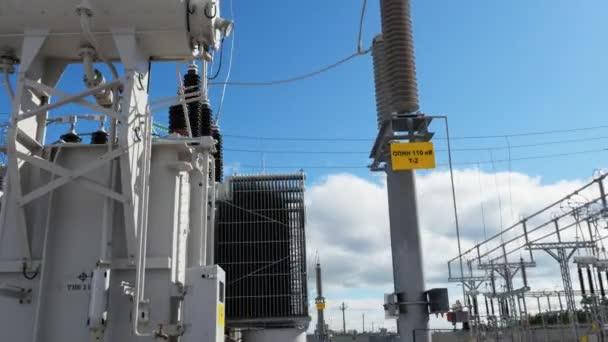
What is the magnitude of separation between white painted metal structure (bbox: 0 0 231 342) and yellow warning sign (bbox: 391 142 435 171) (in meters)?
3.57

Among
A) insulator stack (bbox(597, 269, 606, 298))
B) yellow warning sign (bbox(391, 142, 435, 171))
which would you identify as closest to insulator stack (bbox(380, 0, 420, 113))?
yellow warning sign (bbox(391, 142, 435, 171))

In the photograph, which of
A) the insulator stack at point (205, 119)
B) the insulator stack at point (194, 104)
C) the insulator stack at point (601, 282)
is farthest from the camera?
the insulator stack at point (601, 282)

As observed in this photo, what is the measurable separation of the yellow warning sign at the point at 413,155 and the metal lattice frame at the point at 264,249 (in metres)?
13.5

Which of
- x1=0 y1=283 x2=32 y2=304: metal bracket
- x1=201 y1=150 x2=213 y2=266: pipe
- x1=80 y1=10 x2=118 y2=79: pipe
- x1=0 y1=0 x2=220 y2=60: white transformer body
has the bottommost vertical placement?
x1=0 y1=283 x2=32 y2=304: metal bracket

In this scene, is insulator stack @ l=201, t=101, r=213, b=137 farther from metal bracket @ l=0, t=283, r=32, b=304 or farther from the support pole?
metal bracket @ l=0, t=283, r=32, b=304

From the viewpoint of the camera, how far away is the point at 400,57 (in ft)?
33.0

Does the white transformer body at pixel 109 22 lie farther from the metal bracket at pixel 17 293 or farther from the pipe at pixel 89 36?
the metal bracket at pixel 17 293

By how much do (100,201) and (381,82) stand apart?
5.58 metres

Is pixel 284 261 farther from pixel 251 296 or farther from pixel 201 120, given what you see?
pixel 201 120

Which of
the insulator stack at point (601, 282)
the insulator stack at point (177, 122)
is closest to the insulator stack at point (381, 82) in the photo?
the insulator stack at point (177, 122)

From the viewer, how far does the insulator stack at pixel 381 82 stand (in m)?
10.4

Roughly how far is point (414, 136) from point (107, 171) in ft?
17.3

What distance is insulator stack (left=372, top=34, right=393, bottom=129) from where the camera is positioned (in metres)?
10.4

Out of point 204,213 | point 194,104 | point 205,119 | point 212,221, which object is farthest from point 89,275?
point 205,119
